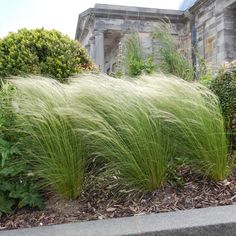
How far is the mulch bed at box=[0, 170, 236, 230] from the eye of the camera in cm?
212

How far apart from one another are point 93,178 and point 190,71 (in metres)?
3.68

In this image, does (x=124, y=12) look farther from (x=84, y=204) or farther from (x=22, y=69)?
(x=84, y=204)

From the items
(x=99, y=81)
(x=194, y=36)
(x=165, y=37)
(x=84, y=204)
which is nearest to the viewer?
(x=84, y=204)

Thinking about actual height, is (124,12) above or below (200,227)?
above

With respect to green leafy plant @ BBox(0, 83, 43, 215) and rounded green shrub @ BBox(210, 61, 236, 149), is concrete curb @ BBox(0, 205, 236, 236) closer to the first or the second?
green leafy plant @ BBox(0, 83, 43, 215)

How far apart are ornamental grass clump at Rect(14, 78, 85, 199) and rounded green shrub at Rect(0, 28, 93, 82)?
1597 mm

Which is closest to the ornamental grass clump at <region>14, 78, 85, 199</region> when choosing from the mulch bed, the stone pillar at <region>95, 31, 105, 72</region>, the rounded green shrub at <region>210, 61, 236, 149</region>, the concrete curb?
the mulch bed

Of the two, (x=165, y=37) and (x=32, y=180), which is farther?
(x=165, y=37)

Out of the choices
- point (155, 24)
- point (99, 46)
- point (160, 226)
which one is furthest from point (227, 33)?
point (160, 226)

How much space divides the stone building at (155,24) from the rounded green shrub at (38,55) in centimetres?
507

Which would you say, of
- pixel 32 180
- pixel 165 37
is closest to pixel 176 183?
pixel 32 180

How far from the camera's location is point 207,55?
9141 mm

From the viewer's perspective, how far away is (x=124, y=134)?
7.30ft

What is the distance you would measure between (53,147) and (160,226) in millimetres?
781
